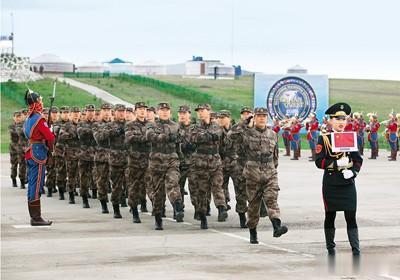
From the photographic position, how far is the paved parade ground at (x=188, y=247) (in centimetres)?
1157

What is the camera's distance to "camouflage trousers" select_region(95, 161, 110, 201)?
18219 millimetres

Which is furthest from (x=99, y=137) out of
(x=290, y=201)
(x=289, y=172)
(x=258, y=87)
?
(x=258, y=87)

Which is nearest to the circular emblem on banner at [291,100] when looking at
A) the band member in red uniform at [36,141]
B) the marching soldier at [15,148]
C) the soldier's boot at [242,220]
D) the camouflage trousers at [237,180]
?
the marching soldier at [15,148]

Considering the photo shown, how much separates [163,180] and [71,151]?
516 centimetres

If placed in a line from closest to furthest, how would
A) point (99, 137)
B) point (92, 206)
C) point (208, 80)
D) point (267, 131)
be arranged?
1. point (267, 131)
2. point (99, 137)
3. point (92, 206)
4. point (208, 80)

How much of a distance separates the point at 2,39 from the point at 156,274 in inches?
2884

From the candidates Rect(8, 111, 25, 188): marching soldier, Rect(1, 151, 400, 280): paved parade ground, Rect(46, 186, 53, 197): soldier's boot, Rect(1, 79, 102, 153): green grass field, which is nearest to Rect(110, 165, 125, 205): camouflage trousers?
Rect(1, 151, 400, 280): paved parade ground

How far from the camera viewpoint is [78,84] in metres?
74.8

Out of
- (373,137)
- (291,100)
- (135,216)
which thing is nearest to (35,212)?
(135,216)

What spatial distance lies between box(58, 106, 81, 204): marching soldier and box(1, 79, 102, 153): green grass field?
34739mm

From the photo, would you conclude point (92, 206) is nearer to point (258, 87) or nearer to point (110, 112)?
point (110, 112)

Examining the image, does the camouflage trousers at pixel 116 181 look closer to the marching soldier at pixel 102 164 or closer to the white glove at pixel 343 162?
the marching soldier at pixel 102 164

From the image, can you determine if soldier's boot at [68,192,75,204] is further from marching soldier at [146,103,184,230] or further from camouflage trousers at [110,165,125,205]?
marching soldier at [146,103,184,230]

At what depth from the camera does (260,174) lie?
1398 centimetres
